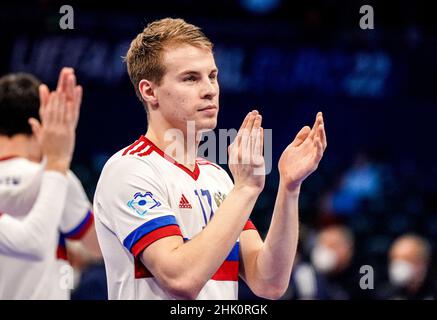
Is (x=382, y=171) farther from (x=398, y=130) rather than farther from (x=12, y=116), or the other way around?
(x=12, y=116)

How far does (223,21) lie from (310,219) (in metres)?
3.03

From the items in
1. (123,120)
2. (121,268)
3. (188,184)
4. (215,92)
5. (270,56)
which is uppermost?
(270,56)

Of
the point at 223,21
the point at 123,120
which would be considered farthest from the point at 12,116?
the point at 223,21

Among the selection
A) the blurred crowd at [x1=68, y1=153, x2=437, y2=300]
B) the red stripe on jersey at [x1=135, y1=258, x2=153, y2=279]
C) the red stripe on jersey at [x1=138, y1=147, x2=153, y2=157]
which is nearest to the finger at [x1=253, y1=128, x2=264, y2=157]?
the red stripe on jersey at [x1=138, y1=147, x2=153, y2=157]

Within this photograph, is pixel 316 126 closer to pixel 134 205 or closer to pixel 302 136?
pixel 302 136

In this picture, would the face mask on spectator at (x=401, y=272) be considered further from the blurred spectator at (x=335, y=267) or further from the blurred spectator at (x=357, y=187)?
the blurred spectator at (x=357, y=187)

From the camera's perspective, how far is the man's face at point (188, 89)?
374 cm

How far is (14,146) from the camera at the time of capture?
470 centimetres

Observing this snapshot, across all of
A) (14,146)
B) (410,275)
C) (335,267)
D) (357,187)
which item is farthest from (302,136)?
(357,187)

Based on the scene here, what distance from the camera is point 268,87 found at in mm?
11789

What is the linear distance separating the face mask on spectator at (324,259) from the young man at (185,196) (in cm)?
574

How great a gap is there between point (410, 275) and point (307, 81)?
4201mm

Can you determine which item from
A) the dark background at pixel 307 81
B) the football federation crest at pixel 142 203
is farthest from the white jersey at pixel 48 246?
the dark background at pixel 307 81

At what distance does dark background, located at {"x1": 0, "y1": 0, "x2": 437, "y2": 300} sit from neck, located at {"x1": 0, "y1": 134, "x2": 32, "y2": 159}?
642 centimetres
